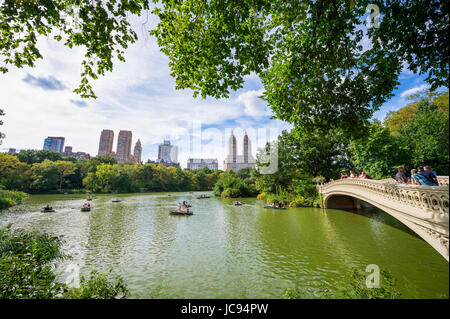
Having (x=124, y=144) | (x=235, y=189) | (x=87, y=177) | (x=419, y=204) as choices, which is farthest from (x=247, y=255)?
(x=124, y=144)

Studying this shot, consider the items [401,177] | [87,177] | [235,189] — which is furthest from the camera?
[87,177]

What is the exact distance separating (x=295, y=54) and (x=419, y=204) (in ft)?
18.6

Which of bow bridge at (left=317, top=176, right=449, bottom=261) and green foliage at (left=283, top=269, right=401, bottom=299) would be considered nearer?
bow bridge at (left=317, top=176, right=449, bottom=261)

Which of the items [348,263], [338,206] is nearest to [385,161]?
[338,206]

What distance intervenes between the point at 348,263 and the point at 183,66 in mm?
10590

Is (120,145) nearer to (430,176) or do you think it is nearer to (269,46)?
(269,46)

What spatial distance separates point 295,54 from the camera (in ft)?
19.3

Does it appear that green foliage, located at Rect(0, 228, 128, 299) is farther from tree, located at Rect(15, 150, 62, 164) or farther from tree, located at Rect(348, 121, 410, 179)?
tree, located at Rect(15, 150, 62, 164)

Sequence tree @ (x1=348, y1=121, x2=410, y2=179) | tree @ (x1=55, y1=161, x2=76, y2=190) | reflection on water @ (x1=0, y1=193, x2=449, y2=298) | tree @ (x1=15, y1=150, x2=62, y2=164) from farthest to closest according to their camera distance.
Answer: tree @ (x1=15, y1=150, x2=62, y2=164)
tree @ (x1=55, y1=161, x2=76, y2=190)
tree @ (x1=348, y1=121, x2=410, y2=179)
reflection on water @ (x1=0, y1=193, x2=449, y2=298)

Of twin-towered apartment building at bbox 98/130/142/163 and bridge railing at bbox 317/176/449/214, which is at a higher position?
twin-towered apartment building at bbox 98/130/142/163

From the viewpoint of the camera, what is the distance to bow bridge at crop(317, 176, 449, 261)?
3649 mm

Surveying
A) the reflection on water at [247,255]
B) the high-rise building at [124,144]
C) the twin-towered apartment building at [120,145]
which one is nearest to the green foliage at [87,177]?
the reflection on water at [247,255]

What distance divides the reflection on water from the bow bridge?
2.80 feet

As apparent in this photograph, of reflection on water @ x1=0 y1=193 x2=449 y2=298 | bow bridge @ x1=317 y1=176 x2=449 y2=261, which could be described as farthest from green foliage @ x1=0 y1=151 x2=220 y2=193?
bow bridge @ x1=317 y1=176 x2=449 y2=261
